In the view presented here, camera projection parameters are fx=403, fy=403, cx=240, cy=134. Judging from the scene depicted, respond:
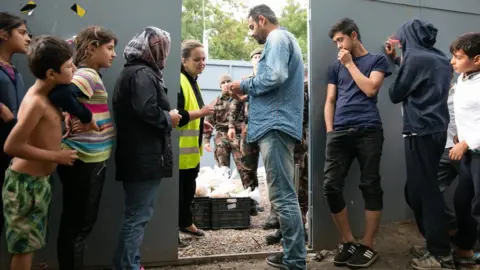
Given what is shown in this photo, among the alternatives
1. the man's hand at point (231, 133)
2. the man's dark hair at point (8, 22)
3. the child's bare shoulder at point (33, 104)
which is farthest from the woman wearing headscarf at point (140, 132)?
the man's hand at point (231, 133)

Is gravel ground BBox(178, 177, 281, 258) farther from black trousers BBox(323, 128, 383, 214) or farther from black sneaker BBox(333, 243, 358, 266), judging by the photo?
black trousers BBox(323, 128, 383, 214)

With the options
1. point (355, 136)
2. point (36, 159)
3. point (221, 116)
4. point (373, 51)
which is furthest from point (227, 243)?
point (221, 116)

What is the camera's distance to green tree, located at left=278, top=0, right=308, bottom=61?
18578 millimetres

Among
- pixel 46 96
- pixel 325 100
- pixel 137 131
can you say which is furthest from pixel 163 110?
pixel 325 100

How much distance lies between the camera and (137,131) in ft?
8.98

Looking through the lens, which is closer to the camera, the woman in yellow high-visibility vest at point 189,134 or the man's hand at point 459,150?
the man's hand at point 459,150

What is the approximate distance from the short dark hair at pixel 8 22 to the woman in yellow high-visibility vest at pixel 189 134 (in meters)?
1.46

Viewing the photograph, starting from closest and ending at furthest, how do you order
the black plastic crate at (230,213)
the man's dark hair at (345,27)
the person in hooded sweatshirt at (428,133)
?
the person in hooded sweatshirt at (428,133) < the man's dark hair at (345,27) < the black plastic crate at (230,213)

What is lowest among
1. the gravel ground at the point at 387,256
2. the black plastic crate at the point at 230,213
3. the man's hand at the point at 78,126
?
the gravel ground at the point at 387,256

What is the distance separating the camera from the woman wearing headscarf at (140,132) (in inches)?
106

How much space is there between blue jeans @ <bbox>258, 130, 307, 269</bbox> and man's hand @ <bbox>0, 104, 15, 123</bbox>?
1.71m

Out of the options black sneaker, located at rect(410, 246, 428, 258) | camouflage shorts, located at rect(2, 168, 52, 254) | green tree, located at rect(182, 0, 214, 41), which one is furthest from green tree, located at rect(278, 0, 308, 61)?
camouflage shorts, located at rect(2, 168, 52, 254)

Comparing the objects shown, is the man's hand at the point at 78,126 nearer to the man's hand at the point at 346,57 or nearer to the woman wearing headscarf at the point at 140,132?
the woman wearing headscarf at the point at 140,132

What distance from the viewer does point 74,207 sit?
8.30 ft
